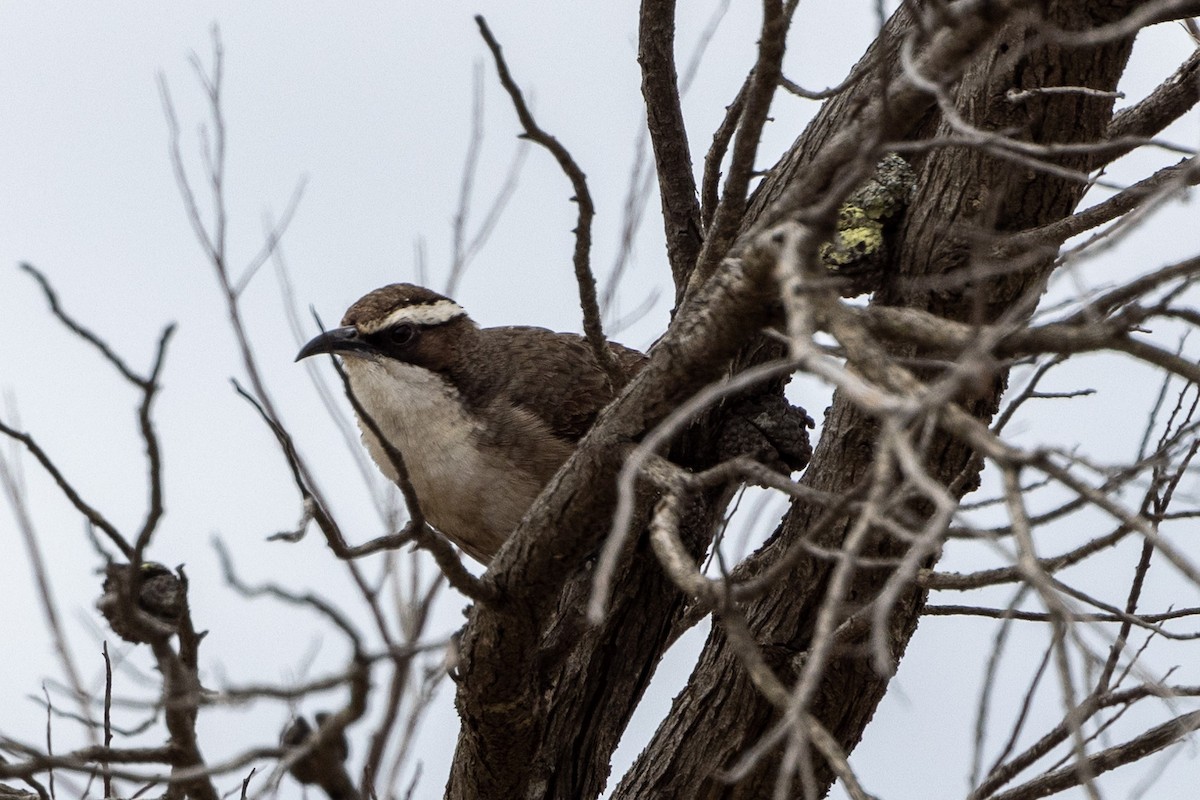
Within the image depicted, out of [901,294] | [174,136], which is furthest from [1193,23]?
[174,136]

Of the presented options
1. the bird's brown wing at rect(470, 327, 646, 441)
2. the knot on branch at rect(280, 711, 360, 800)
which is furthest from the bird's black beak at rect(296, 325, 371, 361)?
the knot on branch at rect(280, 711, 360, 800)

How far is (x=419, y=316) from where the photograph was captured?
693 cm

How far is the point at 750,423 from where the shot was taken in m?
5.93

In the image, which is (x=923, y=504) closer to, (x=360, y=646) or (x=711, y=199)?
(x=711, y=199)

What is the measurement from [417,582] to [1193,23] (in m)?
4.38

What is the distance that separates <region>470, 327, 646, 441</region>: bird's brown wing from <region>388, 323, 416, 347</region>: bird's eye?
1.57ft

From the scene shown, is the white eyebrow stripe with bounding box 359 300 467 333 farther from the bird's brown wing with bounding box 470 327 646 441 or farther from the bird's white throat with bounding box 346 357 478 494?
the bird's brown wing with bounding box 470 327 646 441

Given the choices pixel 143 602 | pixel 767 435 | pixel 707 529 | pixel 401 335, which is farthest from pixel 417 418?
pixel 143 602

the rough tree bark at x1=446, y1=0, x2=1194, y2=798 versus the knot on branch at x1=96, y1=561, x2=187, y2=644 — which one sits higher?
the rough tree bark at x1=446, y1=0, x2=1194, y2=798

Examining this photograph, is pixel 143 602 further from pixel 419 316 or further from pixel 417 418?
pixel 419 316

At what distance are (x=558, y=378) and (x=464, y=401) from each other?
50 centimetres

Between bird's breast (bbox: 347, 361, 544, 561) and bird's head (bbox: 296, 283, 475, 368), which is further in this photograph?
bird's head (bbox: 296, 283, 475, 368)

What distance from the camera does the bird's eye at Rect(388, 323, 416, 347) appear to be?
6.86m

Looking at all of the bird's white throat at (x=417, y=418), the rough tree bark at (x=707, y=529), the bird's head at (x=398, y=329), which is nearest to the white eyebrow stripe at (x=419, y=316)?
the bird's head at (x=398, y=329)
